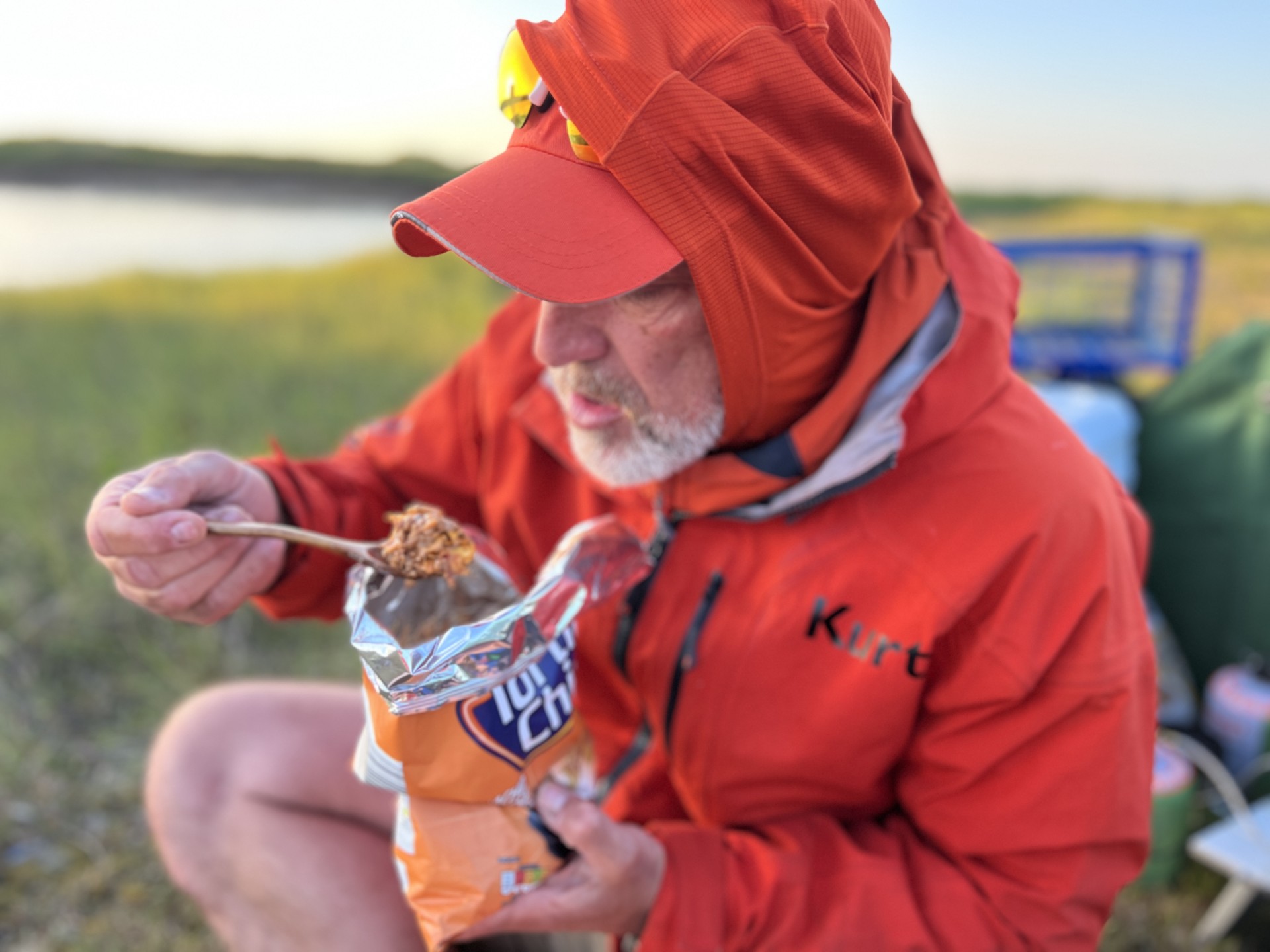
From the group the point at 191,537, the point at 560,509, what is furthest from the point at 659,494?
the point at 191,537

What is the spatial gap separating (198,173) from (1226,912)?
232 inches

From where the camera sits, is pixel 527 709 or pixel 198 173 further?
pixel 198 173

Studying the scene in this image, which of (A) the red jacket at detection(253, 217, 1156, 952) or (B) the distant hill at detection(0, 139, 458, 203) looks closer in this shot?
(A) the red jacket at detection(253, 217, 1156, 952)

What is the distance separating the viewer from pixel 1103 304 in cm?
371

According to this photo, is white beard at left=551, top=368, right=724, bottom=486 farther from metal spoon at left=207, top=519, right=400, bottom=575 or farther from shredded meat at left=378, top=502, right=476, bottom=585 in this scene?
metal spoon at left=207, top=519, right=400, bottom=575

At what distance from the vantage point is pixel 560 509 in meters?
1.68

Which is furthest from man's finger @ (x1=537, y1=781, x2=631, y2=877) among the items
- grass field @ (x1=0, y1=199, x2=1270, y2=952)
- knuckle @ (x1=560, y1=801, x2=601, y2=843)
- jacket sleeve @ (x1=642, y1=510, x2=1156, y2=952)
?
grass field @ (x1=0, y1=199, x2=1270, y2=952)

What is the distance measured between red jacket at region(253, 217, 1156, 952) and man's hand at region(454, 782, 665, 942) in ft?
0.17

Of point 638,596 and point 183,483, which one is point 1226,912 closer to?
point 638,596

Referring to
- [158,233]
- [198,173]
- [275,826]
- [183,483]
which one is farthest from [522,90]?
[198,173]

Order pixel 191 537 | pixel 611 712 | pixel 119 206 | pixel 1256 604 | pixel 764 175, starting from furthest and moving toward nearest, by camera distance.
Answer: pixel 119 206 < pixel 1256 604 < pixel 611 712 < pixel 191 537 < pixel 764 175

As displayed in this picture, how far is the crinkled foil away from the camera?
3.42 ft

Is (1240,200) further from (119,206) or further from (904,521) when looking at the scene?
(119,206)

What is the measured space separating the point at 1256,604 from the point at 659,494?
227 cm
